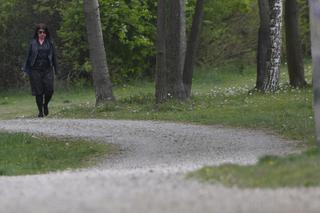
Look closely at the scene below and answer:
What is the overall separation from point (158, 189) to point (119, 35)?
23.4 metres

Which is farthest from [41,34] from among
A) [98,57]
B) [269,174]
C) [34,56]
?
[269,174]

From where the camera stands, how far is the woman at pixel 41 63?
18.9 meters

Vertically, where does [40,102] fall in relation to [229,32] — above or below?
below

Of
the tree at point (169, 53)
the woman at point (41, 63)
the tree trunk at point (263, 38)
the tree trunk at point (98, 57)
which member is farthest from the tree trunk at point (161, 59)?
the tree trunk at point (263, 38)

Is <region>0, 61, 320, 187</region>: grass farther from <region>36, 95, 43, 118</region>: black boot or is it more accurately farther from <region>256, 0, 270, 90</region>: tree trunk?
<region>256, 0, 270, 90</region>: tree trunk

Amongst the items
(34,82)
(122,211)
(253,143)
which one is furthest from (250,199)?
(34,82)

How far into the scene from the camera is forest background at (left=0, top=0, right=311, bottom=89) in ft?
105

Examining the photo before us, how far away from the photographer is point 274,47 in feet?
74.1

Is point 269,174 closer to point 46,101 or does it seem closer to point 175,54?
point 46,101

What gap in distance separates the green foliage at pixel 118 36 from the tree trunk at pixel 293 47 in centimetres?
856

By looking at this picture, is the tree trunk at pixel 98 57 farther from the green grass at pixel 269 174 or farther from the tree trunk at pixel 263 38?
the green grass at pixel 269 174

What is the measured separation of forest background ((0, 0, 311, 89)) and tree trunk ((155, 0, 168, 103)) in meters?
10.7

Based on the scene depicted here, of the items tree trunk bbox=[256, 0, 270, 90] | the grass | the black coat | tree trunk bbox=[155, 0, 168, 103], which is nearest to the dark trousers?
the black coat

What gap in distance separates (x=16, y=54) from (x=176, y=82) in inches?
601
